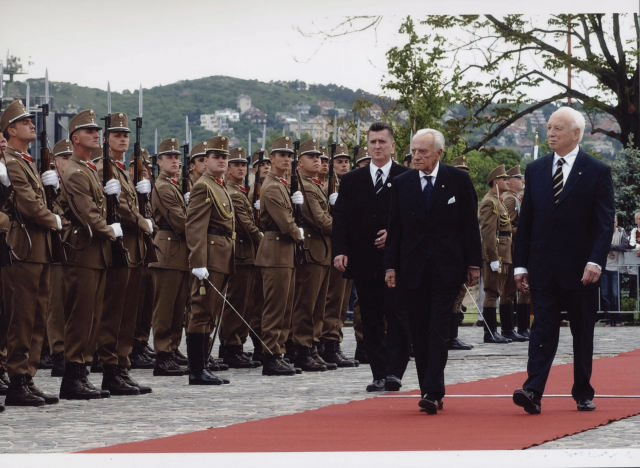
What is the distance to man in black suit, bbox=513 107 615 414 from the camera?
9914 millimetres

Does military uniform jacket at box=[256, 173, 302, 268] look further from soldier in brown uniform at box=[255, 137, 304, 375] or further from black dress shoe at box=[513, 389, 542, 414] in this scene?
black dress shoe at box=[513, 389, 542, 414]

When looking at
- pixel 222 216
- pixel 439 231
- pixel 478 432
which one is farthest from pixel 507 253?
pixel 478 432

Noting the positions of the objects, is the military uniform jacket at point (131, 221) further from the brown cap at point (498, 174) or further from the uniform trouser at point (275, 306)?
the brown cap at point (498, 174)

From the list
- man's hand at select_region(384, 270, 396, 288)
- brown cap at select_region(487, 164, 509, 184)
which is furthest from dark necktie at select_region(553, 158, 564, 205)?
brown cap at select_region(487, 164, 509, 184)

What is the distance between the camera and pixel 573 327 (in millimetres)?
10047

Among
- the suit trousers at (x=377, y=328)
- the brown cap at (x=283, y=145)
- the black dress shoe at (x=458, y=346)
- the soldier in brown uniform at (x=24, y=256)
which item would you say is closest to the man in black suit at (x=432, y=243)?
the suit trousers at (x=377, y=328)

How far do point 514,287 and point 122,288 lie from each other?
27.7 feet

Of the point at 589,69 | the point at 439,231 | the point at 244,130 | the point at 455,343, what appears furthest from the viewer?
the point at 589,69

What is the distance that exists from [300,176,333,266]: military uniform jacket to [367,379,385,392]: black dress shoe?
2.72 meters

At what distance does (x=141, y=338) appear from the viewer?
49.2ft

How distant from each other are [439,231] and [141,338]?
5390 mm

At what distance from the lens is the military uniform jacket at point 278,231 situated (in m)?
13.8

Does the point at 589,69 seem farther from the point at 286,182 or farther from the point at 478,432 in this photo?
the point at 478,432

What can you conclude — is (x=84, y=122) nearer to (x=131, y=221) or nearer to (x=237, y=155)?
(x=131, y=221)
